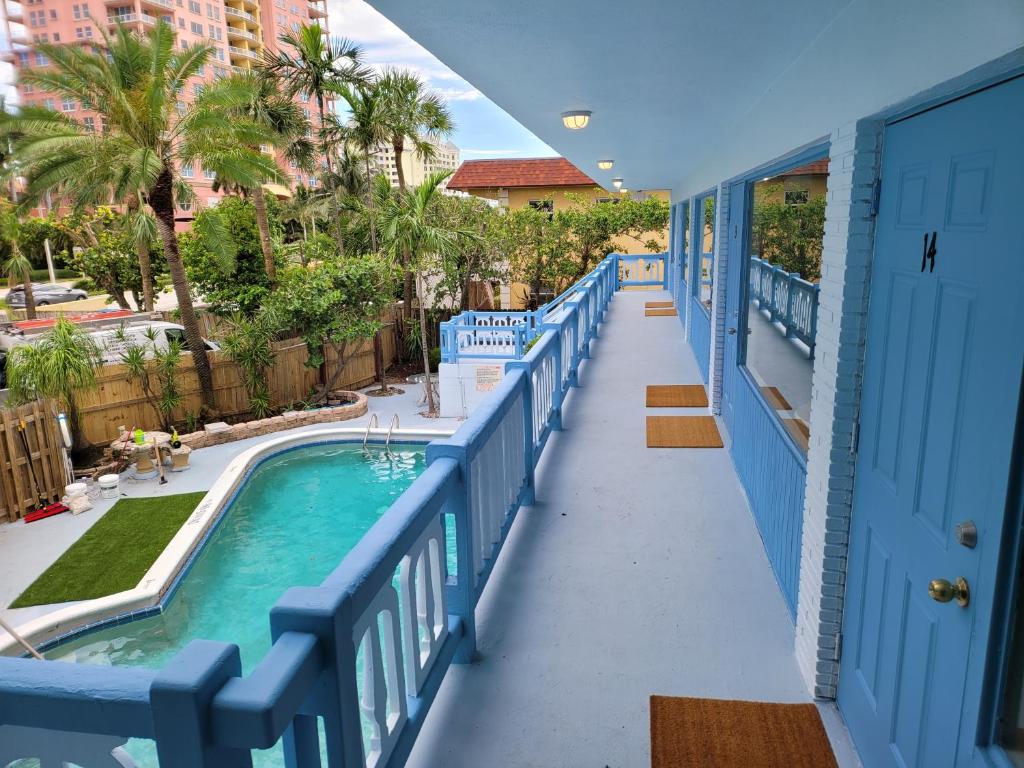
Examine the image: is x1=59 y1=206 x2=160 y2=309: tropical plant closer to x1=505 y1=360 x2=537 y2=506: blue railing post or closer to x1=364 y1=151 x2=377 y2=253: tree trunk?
x1=364 y1=151 x2=377 y2=253: tree trunk

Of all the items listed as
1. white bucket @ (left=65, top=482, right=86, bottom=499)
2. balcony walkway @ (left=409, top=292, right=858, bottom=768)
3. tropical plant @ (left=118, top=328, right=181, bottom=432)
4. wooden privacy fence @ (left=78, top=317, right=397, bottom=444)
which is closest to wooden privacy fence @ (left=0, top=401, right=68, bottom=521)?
white bucket @ (left=65, top=482, right=86, bottom=499)

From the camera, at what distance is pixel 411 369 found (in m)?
23.2

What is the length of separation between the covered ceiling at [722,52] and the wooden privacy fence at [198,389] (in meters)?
12.8

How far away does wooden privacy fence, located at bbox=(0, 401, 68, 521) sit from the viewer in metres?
10.9

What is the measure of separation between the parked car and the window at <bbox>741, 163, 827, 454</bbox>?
121ft

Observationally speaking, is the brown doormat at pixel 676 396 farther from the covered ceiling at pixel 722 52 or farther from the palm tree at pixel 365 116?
the palm tree at pixel 365 116

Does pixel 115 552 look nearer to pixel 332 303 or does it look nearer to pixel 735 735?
pixel 332 303

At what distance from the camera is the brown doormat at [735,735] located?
242 centimetres

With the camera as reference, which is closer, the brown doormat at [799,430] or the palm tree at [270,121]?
the brown doormat at [799,430]

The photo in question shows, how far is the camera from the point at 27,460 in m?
11.2

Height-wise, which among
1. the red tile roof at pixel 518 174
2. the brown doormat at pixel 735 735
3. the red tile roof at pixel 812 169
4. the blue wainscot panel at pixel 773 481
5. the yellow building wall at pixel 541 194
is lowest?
the brown doormat at pixel 735 735

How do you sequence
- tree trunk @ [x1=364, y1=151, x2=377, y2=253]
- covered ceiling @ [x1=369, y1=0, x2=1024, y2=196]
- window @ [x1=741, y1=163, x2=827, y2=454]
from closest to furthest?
covered ceiling @ [x1=369, y1=0, x2=1024, y2=196] → window @ [x1=741, y1=163, x2=827, y2=454] → tree trunk @ [x1=364, y1=151, x2=377, y2=253]

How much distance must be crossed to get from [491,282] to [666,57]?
23.6m

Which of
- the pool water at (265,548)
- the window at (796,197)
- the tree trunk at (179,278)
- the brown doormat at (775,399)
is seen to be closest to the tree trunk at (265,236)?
the tree trunk at (179,278)
